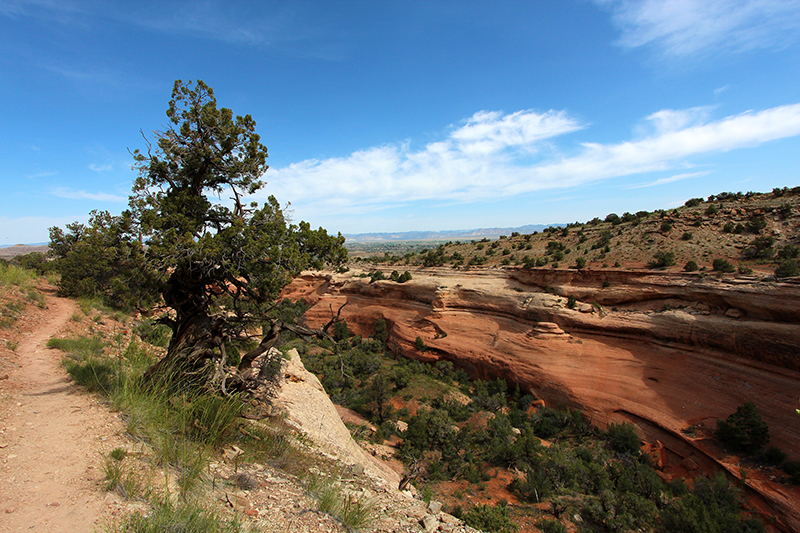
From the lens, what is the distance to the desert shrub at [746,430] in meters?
14.2

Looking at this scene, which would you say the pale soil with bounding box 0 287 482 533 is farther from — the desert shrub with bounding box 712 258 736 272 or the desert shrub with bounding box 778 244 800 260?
the desert shrub with bounding box 778 244 800 260

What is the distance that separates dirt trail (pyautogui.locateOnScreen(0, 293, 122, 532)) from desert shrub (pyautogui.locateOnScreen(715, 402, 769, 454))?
21.8 m

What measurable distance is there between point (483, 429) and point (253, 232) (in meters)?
16.7

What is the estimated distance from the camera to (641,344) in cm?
2033

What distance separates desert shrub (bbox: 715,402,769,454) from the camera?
14180mm

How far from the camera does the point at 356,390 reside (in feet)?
74.8

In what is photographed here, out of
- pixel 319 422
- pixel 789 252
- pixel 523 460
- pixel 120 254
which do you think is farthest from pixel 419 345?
pixel 120 254

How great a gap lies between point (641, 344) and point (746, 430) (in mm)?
6368

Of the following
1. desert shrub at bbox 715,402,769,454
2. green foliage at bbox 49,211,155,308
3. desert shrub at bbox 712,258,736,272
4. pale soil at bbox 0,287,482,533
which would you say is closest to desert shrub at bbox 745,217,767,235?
desert shrub at bbox 712,258,736,272

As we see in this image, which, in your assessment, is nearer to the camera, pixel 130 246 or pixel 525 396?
pixel 130 246

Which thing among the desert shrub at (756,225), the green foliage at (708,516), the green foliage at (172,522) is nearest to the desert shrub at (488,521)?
the green foliage at (708,516)

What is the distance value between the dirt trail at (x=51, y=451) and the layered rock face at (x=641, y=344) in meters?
14.1

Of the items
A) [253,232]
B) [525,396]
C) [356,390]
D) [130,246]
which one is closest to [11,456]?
[130,246]

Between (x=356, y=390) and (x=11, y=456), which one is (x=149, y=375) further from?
(x=356, y=390)
